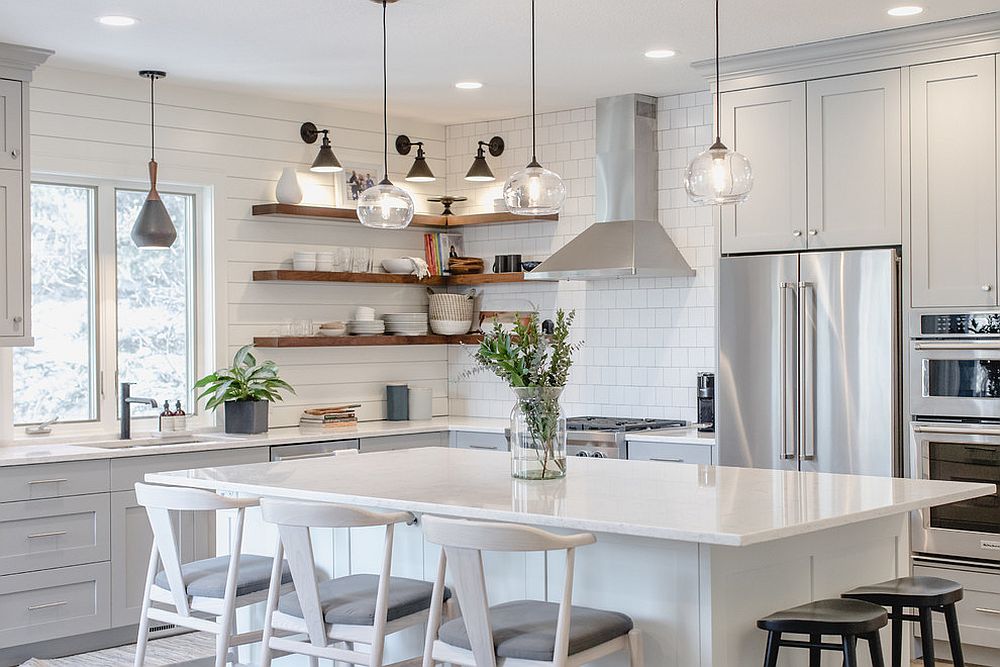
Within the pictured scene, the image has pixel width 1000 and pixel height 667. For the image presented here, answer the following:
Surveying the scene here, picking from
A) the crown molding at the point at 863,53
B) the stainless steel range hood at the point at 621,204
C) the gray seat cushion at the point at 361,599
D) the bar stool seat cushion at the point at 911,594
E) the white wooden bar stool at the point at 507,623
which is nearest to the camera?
the white wooden bar stool at the point at 507,623

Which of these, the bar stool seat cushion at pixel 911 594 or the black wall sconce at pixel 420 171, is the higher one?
A: the black wall sconce at pixel 420 171

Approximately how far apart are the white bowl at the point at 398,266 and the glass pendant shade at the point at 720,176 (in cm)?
364

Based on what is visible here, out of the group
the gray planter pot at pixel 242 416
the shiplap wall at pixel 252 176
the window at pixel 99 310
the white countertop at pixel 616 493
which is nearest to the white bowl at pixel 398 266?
the shiplap wall at pixel 252 176

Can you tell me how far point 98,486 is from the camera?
5.51 metres

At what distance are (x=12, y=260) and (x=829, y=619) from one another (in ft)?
13.2

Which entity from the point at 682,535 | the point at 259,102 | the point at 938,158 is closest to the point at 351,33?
the point at 259,102

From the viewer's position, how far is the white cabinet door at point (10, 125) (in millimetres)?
5441

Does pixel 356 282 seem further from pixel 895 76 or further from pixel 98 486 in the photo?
pixel 895 76

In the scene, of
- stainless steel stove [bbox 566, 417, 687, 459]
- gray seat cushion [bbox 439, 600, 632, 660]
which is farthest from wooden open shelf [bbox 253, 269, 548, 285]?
gray seat cushion [bbox 439, 600, 632, 660]

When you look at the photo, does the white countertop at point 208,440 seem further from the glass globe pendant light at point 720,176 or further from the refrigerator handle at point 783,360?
the glass globe pendant light at point 720,176

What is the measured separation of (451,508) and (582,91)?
3.80 metres

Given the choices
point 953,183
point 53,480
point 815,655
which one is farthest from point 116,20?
point 815,655

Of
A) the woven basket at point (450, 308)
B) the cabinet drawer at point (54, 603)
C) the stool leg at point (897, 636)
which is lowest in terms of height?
the cabinet drawer at point (54, 603)

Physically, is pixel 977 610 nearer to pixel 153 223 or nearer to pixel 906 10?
pixel 906 10
